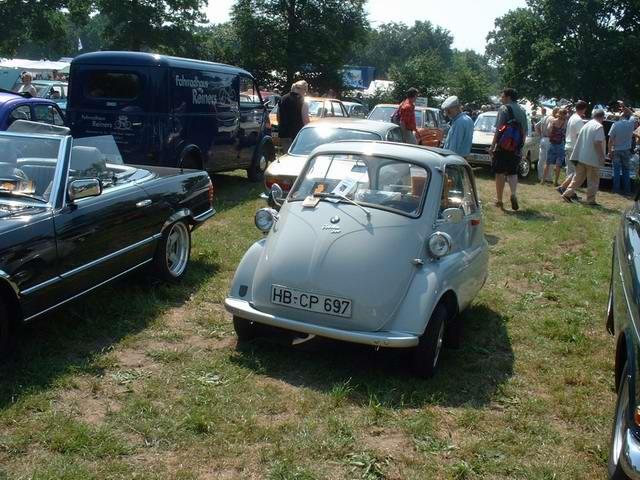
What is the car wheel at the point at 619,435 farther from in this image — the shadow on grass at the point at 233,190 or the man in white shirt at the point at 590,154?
the man in white shirt at the point at 590,154

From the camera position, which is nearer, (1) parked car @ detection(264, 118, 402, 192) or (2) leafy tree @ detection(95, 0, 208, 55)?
(1) parked car @ detection(264, 118, 402, 192)

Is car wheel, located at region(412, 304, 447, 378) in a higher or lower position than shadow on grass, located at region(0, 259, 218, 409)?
higher

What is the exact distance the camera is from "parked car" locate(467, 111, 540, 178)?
16.7m

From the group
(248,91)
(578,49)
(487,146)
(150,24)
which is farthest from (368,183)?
(150,24)

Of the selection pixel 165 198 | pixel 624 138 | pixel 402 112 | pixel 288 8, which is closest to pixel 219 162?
pixel 402 112

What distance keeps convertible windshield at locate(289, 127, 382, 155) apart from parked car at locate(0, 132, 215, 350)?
320 cm

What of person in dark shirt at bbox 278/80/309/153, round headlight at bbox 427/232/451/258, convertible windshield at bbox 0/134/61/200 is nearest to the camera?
round headlight at bbox 427/232/451/258

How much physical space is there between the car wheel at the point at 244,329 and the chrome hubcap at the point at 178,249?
1.72 meters

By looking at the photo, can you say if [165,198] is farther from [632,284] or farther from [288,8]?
[288,8]

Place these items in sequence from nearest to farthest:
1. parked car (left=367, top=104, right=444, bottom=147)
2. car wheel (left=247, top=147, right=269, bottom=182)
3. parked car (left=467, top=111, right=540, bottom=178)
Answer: car wheel (left=247, top=147, right=269, bottom=182)
parked car (left=467, top=111, right=540, bottom=178)
parked car (left=367, top=104, right=444, bottom=147)

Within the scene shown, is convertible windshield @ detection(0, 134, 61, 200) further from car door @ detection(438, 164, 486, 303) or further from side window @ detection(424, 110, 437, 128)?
side window @ detection(424, 110, 437, 128)

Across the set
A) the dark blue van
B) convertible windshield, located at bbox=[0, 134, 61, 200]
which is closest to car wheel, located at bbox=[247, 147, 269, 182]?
the dark blue van

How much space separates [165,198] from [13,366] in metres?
2.33

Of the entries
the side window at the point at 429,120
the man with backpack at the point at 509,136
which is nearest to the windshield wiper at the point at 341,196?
the man with backpack at the point at 509,136
